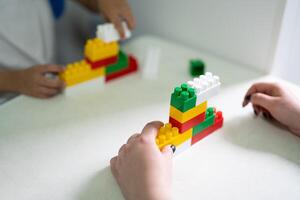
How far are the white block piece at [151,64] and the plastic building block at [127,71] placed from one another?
0.02m

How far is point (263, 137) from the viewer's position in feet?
1.91

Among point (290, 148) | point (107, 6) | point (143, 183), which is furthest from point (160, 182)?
point (107, 6)

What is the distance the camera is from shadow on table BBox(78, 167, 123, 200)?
1.53 feet

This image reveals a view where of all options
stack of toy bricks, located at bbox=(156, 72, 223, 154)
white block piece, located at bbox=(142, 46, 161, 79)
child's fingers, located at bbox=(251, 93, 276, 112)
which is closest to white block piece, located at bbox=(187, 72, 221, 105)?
stack of toy bricks, located at bbox=(156, 72, 223, 154)

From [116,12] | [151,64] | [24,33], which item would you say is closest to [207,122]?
[151,64]

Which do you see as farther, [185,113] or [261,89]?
[261,89]

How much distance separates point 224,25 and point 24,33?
450 millimetres

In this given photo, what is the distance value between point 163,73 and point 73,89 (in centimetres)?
20

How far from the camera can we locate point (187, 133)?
54cm

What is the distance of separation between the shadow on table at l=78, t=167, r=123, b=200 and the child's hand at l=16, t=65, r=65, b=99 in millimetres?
232

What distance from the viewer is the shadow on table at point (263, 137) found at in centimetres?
55

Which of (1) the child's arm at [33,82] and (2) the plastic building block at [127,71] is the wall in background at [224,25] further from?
(1) the child's arm at [33,82]

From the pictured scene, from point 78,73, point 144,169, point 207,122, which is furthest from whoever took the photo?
point 78,73

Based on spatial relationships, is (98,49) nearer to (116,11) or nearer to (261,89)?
(116,11)
